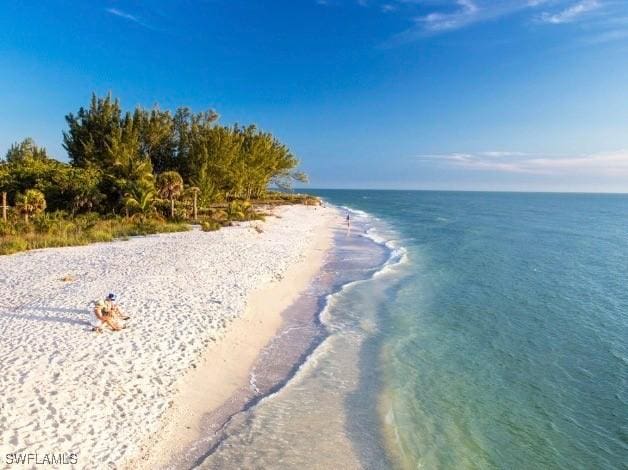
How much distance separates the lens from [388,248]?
3412 centimetres

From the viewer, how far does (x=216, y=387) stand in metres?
9.90

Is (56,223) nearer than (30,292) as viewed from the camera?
No

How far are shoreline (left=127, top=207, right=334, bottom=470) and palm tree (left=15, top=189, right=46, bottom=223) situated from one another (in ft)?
70.5

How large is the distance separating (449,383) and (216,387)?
6.45m

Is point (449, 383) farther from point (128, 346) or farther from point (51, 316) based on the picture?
point (51, 316)

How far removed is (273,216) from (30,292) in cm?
3235

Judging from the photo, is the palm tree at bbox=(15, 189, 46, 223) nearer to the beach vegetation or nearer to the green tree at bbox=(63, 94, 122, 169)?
the beach vegetation

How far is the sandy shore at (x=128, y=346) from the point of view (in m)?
7.48

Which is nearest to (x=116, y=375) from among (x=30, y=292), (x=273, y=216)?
(x=30, y=292)

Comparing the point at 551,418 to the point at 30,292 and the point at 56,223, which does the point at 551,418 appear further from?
the point at 56,223

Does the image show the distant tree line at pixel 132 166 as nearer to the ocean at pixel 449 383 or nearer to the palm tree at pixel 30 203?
the palm tree at pixel 30 203

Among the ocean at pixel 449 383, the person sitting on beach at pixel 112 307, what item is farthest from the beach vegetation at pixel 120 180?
the ocean at pixel 449 383

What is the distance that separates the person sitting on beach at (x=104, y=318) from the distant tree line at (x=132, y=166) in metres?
21.7

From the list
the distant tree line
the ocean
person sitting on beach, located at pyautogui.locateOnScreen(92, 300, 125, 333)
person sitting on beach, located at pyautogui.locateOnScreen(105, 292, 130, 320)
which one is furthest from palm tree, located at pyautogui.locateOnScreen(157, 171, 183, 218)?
person sitting on beach, located at pyautogui.locateOnScreen(92, 300, 125, 333)
